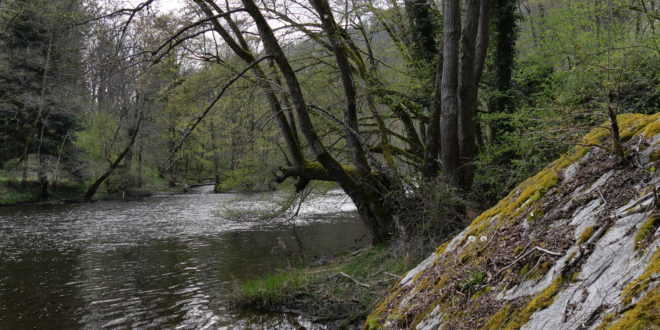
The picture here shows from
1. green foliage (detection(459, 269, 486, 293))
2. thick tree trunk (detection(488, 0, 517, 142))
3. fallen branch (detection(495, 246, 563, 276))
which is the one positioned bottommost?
green foliage (detection(459, 269, 486, 293))

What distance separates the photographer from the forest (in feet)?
22.9

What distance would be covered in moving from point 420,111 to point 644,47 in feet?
18.8

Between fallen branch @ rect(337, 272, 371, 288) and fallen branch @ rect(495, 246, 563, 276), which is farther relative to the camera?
fallen branch @ rect(337, 272, 371, 288)

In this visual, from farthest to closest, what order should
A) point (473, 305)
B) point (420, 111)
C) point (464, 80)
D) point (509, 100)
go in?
point (420, 111)
point (509, 100)
point (464, 80)
point (473, 305)

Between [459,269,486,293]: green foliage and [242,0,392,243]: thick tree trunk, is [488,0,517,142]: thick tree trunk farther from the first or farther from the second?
[459,269,486,293]: green foliage

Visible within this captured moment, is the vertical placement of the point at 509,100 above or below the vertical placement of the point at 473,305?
above

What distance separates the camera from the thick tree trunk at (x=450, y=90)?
755cm

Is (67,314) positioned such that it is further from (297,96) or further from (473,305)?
(473,305)

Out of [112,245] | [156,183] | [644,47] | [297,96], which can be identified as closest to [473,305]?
[644,47]

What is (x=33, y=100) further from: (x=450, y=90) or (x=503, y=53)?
(x=450, y=90)

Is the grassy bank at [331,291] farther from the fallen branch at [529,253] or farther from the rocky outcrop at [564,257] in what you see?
the fallen branch at [529,253]

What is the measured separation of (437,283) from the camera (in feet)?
10.8

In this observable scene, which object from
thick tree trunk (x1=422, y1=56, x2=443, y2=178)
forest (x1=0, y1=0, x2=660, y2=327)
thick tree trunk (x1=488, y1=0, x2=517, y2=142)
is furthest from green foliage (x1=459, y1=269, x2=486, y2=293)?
thick tree trunk (x1=488, y1=0, x2=517, y2=142)

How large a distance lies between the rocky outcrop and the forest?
1.20 feet
